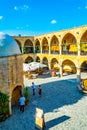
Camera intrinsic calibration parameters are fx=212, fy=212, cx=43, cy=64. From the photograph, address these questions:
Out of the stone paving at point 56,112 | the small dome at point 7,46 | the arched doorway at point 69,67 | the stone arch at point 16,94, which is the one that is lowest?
the stone paving at point 56,112

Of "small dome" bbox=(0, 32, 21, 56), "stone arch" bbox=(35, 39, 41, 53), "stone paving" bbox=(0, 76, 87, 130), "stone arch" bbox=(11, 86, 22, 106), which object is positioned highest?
"stone arch" bbox=(35, 39, 41, 53)

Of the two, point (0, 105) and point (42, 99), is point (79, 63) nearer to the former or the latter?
point (42, 99)

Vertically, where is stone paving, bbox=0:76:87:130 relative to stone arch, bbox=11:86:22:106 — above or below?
below

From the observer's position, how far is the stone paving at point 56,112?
14.3 m

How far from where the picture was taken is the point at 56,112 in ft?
54.7

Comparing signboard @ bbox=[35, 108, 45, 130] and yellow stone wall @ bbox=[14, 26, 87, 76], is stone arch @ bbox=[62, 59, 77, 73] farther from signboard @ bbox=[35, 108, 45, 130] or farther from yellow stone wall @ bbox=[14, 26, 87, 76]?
signboard @ bbox=[35, 108, 45, 130]

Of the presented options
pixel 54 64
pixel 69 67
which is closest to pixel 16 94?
pixel 69 67

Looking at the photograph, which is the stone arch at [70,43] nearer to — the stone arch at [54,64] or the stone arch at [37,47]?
the stone arch at [54,64]

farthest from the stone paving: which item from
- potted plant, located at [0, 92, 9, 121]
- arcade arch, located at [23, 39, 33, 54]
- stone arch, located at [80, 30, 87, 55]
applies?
arcade arch, located at [23, 39, 33, 54]

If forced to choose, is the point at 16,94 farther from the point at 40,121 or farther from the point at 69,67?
the point at 69,67

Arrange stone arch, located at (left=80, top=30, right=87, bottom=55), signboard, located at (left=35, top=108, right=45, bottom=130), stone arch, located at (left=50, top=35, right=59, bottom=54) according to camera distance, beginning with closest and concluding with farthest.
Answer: signboard, located at (left=35, top=108, right=45, bottom=130)
stone arch, located at (left=80, top=30, right=87, bottom=55)
stone arch, located at (left=50, top=35, right=59, bottom=54)

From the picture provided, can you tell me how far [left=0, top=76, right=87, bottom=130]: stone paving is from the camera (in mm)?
14328

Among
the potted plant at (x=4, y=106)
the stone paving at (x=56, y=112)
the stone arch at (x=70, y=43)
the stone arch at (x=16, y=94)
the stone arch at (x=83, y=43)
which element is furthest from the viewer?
the stone arch at (x=70, y=43)

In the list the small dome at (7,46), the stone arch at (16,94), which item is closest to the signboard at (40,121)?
the stone arch at (16,94)
